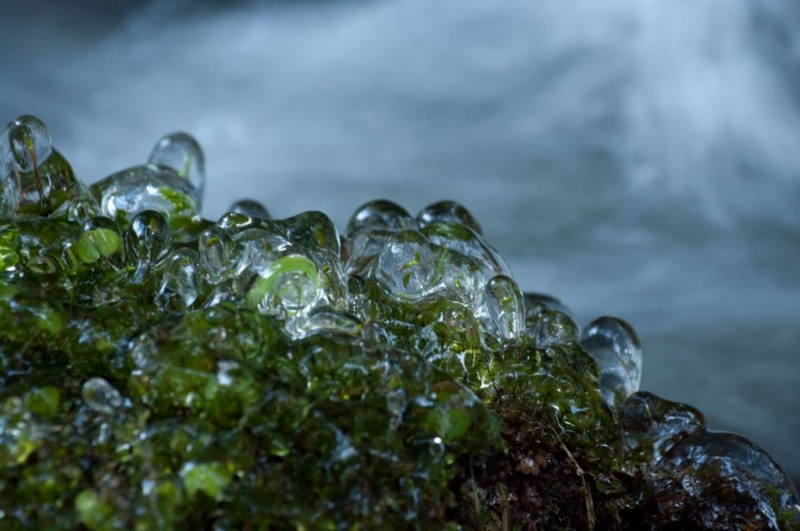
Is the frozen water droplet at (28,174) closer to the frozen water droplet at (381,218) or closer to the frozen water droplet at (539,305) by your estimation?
the frozen water droplet at (381,218)

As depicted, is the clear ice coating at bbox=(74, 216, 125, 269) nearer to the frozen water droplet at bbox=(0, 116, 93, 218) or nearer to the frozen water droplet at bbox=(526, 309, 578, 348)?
the frozen water droplet at bbox=(0, 116, 93, 218)

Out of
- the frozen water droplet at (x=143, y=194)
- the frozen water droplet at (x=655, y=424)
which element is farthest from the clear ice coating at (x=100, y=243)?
the frozen water droplet at (x=655, y=424)

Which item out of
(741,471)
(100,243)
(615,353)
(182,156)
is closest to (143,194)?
(100,243)

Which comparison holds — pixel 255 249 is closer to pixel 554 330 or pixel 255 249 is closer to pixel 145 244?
pixel 145 244

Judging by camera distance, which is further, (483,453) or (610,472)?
(610,472)

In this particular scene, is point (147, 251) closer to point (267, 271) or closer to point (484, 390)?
point (267, 271)

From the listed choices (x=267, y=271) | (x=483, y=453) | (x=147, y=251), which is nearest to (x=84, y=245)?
(x=147, y=251)

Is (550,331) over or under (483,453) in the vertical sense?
over
